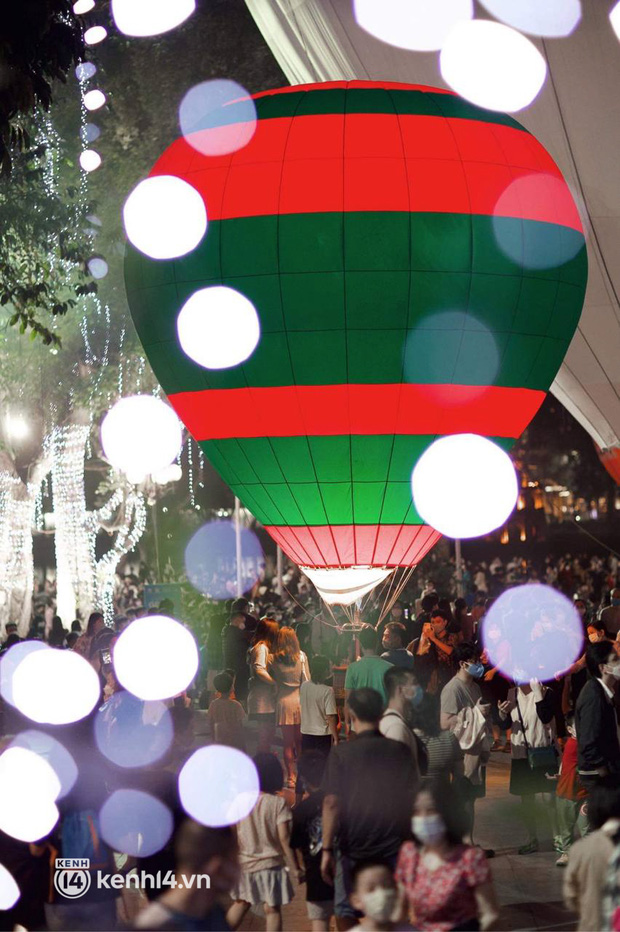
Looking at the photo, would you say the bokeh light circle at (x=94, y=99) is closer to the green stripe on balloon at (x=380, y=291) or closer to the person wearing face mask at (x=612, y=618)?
the green stripe on balloon at (x=380, y=291)

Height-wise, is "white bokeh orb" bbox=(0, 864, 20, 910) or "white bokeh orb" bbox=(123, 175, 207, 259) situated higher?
"white bokeh orb" bbox=(123, 175, 207, 259)

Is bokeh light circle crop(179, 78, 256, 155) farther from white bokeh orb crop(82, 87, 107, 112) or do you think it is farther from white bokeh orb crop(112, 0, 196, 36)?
white bokeh orb crop(112, 0, 196, 36)

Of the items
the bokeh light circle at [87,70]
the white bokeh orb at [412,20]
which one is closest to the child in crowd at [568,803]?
the white bokeh orb at [412,20]

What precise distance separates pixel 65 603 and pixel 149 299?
16139 mm

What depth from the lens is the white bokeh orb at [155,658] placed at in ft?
33.3

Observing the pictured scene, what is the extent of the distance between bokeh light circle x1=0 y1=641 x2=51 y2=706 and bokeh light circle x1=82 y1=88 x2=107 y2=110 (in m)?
17.4

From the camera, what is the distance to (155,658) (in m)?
14.7

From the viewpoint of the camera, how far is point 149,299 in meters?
13.0

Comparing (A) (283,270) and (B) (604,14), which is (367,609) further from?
A: (B) (604,14)

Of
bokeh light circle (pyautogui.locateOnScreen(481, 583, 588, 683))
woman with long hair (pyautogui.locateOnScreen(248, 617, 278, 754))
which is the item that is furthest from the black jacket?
woman with long hair (pyautogui.locateOnScreen(248, 617, 278, 754))

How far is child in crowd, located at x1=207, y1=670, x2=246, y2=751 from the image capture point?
912cm

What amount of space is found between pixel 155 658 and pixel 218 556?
3552 centimetres

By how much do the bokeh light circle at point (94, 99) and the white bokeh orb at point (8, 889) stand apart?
74.7 feet

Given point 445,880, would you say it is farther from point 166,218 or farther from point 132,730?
point 166,218
